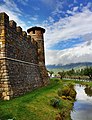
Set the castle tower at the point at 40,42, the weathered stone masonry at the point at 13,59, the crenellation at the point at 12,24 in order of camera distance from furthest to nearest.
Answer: the castle tower at the point at 40,42 → the crenellation at the point at 12,24 → the weathered stone masonry at the point at 13,59

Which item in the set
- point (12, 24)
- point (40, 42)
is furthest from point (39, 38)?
point (12, 24)

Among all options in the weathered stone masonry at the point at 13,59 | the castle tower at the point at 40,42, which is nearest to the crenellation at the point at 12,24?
the weathered stone masonry at the point at 13,59

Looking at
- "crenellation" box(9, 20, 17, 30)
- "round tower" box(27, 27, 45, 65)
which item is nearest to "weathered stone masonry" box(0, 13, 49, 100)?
"crenellation" box(9, 20, 17, 30)

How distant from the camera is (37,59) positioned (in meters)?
35.8

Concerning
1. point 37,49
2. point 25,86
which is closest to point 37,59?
point 37,49

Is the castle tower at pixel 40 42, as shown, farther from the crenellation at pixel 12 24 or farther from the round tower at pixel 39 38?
the crenellation at pixel 12 24

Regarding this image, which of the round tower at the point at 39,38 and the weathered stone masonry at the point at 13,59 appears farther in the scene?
the round tower at the point at 39,38

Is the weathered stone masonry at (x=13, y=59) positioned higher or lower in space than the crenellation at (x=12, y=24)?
lower

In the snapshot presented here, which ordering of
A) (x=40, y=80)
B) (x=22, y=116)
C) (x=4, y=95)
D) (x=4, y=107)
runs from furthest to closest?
1. (x=40, y=80)
2. (x=4, y=95)
3. (x=4, y=107)
4. (x=22, y=116)

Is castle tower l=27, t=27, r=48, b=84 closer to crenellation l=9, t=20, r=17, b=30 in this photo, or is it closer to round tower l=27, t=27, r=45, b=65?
round tower l=27, t=27, r=45, b=65

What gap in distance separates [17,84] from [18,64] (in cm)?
296

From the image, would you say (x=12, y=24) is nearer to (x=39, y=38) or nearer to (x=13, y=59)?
(x=13, y=59)

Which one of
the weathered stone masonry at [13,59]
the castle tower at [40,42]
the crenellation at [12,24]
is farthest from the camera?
the castle tower at [40,42]

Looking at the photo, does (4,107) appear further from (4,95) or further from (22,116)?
(4,95)
